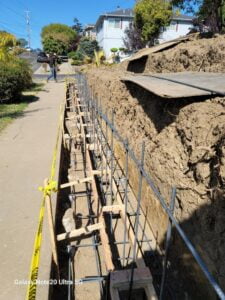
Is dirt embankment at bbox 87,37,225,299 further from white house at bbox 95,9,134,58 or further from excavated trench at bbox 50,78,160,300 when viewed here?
white house at bbox 95,9,134,58

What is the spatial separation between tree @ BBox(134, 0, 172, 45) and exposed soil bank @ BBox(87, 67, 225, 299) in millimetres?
29103

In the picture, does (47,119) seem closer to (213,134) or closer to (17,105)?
(17,105)

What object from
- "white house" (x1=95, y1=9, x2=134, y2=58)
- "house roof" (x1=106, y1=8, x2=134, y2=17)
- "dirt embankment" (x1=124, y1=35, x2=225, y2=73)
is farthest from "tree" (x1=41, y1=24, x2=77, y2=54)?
"dirt embankment" (x1=124, y1=35, x2=225, y2=73)

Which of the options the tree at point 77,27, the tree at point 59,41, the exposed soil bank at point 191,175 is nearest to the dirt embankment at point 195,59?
the exposed soil bank at point 191,175

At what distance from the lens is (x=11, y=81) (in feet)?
44.6

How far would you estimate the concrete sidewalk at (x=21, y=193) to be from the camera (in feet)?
10.2

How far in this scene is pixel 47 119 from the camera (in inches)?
421

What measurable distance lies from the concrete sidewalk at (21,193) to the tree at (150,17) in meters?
24.6

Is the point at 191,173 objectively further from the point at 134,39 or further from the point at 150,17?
the point at 134,39

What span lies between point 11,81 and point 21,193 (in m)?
10.1

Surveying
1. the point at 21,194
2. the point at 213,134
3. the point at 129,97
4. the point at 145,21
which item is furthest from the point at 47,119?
the point at 145,21

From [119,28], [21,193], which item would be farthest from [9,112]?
[119,28]

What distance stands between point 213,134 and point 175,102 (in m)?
1.23

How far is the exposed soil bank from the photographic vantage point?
9.47 feet
